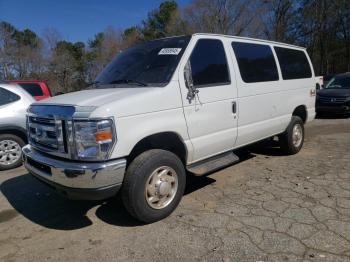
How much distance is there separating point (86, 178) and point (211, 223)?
1.50 meters

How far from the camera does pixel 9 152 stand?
6.51 metres

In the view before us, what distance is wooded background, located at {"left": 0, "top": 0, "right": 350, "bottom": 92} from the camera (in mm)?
28391

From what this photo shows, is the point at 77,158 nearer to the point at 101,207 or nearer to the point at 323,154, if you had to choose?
the point at 101,207

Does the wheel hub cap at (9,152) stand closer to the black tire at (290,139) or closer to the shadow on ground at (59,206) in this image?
the shadow on ground at (59,206)

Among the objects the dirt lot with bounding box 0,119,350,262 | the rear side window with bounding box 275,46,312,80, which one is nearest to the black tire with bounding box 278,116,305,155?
the dirt lot with bounding box 0,119,350,262

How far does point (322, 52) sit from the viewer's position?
121 feet

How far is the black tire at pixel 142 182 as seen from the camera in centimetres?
354

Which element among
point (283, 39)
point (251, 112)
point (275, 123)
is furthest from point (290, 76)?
point (283, 39)

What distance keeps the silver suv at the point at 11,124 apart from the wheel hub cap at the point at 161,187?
3882mm

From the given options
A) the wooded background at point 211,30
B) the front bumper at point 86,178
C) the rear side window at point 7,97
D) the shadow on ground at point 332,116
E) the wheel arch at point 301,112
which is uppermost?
the wooded background at point 211,30

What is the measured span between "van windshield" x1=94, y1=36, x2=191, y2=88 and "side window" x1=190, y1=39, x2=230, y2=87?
8.1 inches

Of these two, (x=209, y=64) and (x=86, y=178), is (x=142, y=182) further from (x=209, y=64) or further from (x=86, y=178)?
(x=209, y=64)

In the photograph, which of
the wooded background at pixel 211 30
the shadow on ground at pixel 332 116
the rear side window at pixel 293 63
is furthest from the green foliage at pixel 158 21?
the rear side window at pixel 293 63

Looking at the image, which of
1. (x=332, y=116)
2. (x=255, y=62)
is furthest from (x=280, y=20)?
(x=255, y=62)
